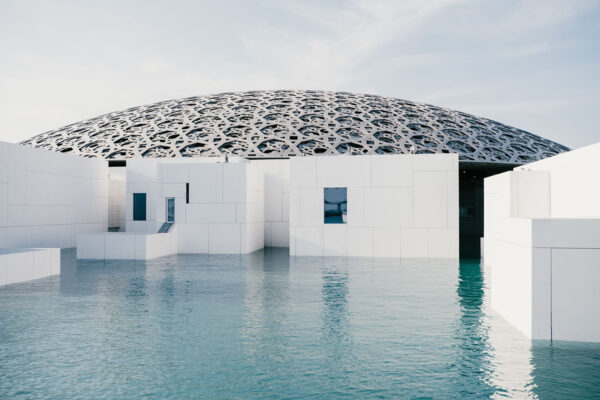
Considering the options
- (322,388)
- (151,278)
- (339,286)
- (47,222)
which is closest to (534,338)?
(322,388)

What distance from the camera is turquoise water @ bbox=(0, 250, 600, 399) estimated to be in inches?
236

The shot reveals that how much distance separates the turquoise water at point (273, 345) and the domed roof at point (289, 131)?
23.5 meters

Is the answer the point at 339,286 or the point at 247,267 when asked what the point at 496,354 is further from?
the point at 247,267

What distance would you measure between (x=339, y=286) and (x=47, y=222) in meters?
17.4

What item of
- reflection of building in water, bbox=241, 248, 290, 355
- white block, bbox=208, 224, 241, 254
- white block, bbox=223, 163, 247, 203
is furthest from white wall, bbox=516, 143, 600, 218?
white block, bbox=208, 224, 241, 254

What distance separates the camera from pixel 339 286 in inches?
532

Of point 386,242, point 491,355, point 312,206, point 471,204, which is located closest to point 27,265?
point 312,206

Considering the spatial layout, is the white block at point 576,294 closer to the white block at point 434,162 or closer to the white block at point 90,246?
the white block at point 434,162

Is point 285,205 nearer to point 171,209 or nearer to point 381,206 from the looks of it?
point 171,209

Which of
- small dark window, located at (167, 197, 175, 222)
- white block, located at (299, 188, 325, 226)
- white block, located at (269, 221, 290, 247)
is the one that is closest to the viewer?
white block, located at (299, 188, 325, 226)

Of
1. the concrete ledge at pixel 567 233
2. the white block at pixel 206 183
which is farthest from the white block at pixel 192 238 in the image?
the concrete ledge at pixel 567 233

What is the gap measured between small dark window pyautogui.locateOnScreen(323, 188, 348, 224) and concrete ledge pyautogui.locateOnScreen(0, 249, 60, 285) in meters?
10.6

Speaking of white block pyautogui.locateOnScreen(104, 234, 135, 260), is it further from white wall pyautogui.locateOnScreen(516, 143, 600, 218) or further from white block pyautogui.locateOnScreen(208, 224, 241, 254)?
white wall pyautogui.locateOnScreen(516, 143, 600, 218)

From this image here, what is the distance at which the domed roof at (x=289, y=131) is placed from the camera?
37344mm
